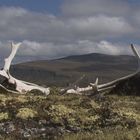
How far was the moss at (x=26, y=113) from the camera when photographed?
58.2ft

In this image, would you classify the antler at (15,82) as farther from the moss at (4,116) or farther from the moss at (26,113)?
the moss at (4,116)

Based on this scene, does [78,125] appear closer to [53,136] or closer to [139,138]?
[53,136]

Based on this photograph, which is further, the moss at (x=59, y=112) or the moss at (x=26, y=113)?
the moss at (x=59, y=112)

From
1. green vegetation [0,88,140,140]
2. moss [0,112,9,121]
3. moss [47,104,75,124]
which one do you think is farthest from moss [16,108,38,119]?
moss [47,104,75,124]

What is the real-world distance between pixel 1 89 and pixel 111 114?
629cm

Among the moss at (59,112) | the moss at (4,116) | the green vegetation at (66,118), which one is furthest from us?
the moss at (59,112)

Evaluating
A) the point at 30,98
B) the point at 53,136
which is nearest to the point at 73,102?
the point at 30,98

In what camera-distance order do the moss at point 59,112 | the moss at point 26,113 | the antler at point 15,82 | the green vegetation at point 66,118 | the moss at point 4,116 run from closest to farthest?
the green vegetation at point 66,118 → the moss at point 4,116 → the moss at point 26,113 → the moss at point 59,112 → the antler at point 15,82

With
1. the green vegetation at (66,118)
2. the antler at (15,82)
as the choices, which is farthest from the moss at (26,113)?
the antler at (15,82)

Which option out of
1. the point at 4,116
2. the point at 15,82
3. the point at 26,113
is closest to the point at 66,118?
the point at 26,113

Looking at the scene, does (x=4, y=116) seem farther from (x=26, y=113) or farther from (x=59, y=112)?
(x=59, y=112)

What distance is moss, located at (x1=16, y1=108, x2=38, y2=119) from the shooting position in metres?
17.8

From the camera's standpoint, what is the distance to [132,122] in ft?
59.1

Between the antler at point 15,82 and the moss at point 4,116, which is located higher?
the antler at point 15,82
